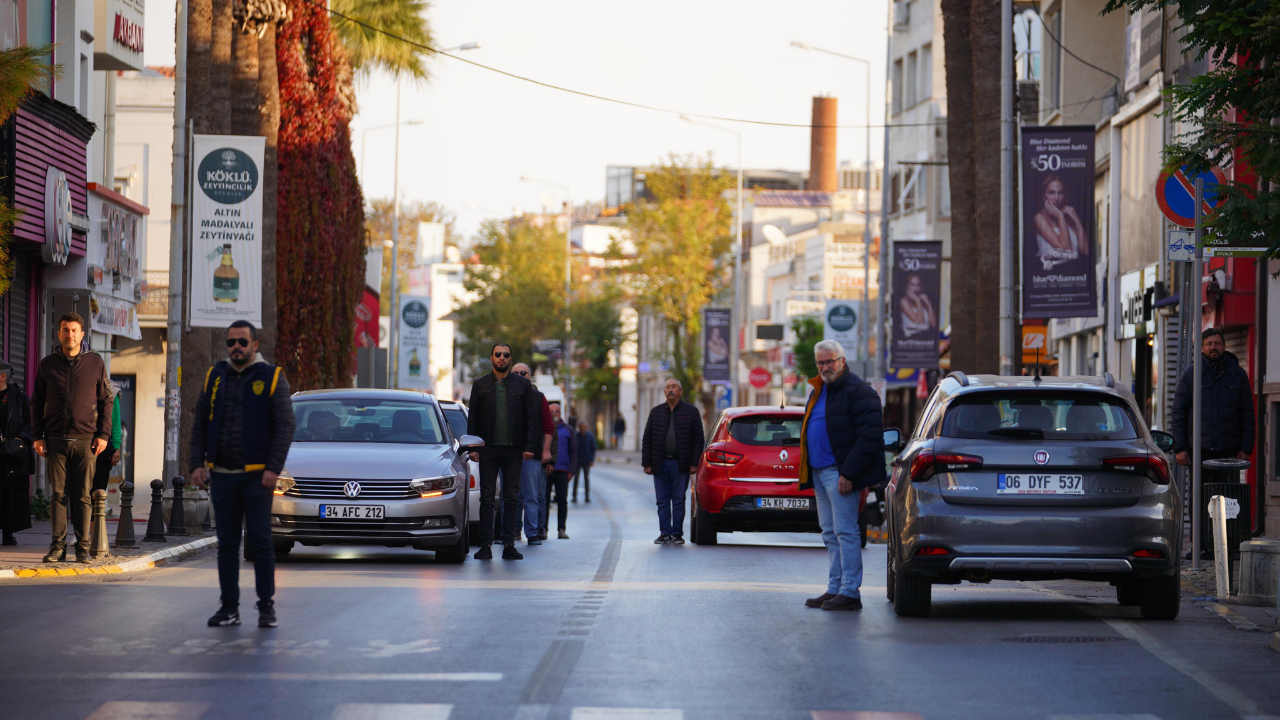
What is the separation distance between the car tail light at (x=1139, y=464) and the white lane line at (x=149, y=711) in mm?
6048

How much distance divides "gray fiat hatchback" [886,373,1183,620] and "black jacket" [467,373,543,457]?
623cm

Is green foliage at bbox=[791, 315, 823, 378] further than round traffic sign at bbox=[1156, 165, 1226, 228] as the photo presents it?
Yes

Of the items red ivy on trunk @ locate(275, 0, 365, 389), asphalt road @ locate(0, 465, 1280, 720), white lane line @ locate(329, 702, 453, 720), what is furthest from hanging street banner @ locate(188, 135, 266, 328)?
white lane line @ locate(329, 702, 453, 720)

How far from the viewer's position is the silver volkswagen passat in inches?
637

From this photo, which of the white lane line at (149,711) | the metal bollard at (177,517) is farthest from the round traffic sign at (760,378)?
the white lane line at (149,711)

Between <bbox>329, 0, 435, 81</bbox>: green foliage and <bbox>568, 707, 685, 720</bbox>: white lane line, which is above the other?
<bbox>329, 0, 435, 81</bbox>: green foliage

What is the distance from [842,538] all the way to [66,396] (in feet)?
21.5

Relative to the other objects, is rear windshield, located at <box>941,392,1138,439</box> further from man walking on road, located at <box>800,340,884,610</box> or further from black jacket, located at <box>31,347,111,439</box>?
black jacket, located at <box>31,347,111,439</box>

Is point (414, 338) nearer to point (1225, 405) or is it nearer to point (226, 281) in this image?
point (226, 281)

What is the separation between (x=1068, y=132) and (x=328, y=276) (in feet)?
47.4

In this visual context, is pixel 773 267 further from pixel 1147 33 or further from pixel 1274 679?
pixel 1274 679

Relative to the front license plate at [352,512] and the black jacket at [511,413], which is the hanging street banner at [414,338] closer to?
the black jacket at [511,413]

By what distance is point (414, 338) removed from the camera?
51.9 meters

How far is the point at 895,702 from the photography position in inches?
336
